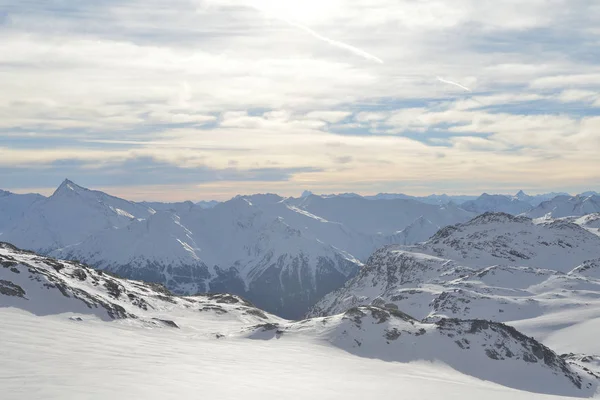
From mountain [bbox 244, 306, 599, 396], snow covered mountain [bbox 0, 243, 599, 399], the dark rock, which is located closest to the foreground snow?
snow covered mountain [bbox 0, 243, 599, 399]

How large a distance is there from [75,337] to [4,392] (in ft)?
75.6

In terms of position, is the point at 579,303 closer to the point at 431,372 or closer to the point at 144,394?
the point at 431,372

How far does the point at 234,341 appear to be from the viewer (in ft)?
219

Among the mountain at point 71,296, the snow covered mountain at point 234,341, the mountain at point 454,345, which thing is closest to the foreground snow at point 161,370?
the snow covered mountain at point 234,341

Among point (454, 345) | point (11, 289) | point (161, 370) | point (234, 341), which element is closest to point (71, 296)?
point (11, 289)

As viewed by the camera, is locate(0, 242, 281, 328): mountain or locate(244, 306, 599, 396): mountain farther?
locate(244, 306, 599, 396): mountain

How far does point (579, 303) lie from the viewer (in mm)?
181000

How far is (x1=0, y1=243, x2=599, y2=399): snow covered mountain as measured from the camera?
126 ft

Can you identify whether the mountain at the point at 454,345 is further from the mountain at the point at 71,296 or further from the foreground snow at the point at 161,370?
the mountain at the point at 71,296

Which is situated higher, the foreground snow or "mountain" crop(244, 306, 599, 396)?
the foreground snow

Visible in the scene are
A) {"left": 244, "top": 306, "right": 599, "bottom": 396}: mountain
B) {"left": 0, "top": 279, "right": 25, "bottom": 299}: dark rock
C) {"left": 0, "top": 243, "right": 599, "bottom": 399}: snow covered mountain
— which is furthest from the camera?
{"left": 244, "top": 306, "right": 599, "bottom": 396}: mountain

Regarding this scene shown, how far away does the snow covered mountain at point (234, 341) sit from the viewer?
38.5 m

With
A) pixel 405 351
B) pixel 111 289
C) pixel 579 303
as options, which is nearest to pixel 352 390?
pixel 405 351

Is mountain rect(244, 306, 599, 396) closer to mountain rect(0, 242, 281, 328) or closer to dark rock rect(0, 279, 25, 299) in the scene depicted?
mountain rect(0, 242, 281, 328)
